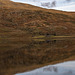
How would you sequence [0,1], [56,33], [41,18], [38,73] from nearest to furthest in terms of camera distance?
[38,73], [56,33], [41,18], [0,1]

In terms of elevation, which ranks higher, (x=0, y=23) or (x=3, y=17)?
(x=3, y=17)

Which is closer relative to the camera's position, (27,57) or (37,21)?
(27,57)

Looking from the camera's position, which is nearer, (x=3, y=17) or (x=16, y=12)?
Answer: (x=3, y=17)

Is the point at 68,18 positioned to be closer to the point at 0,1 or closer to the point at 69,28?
the point at 69,28

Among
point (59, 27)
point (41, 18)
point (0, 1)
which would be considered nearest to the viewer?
point (59, 27)

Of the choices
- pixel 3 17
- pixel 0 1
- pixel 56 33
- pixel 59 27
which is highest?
pixel 0 1

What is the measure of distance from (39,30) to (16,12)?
31495 mm

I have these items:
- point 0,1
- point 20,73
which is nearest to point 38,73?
point 20,73

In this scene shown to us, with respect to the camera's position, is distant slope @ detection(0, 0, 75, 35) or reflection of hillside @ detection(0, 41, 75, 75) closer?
reflection of hillside @ detection(0, 41, 75, 75)

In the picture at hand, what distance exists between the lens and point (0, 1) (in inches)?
6649

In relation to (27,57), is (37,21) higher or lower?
higher

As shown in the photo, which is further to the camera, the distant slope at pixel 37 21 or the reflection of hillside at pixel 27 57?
the distant slope at pixel 37 21

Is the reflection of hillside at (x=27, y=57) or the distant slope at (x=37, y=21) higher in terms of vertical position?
the distant slope at (x=37, y=21)

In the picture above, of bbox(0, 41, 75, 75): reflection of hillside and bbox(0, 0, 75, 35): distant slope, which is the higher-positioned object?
bbox(0, 0, 75, 35): distant slope
